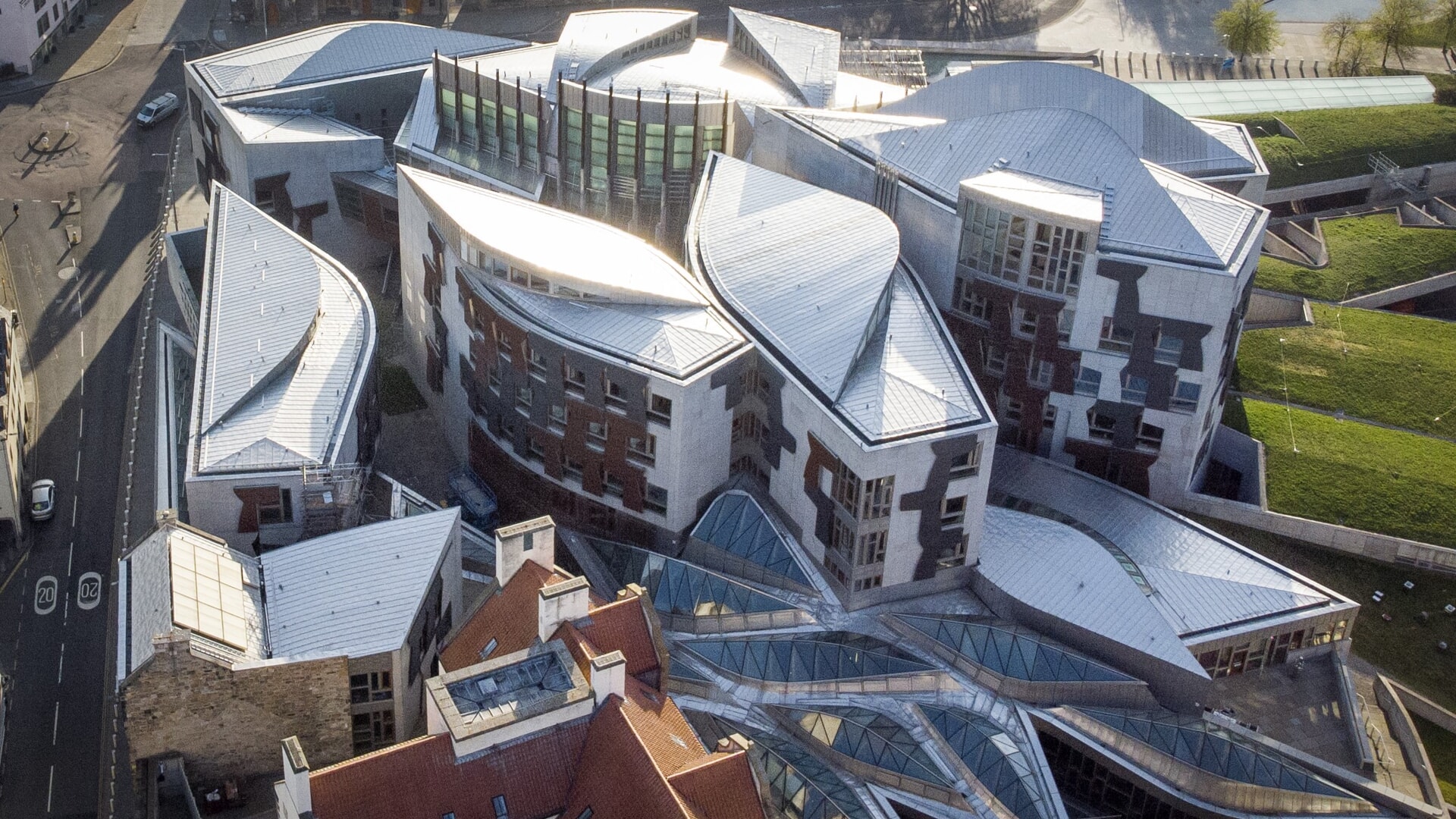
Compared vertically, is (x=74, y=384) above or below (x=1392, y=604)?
above

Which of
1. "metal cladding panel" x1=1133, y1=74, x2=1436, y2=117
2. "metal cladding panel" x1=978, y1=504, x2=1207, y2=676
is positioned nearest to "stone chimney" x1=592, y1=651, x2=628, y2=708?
"metal cladding panel" x1=978, y1=504, x2=1207, y2=676

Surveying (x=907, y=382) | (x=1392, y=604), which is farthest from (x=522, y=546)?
(x=1392, y=604)

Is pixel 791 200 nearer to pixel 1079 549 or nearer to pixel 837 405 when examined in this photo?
pixel 837 405

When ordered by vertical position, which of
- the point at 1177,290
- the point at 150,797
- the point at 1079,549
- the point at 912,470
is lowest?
the point at 150,797

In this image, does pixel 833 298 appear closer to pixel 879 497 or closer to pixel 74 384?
pixel 879 497

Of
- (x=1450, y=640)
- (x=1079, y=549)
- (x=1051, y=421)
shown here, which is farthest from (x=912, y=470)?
(x=1450, y=640)

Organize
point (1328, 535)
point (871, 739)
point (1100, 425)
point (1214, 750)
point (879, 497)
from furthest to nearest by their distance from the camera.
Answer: point (1100, 425), point (1328, 535), point (879, 497), point (1214, 750), point (871, 739)
